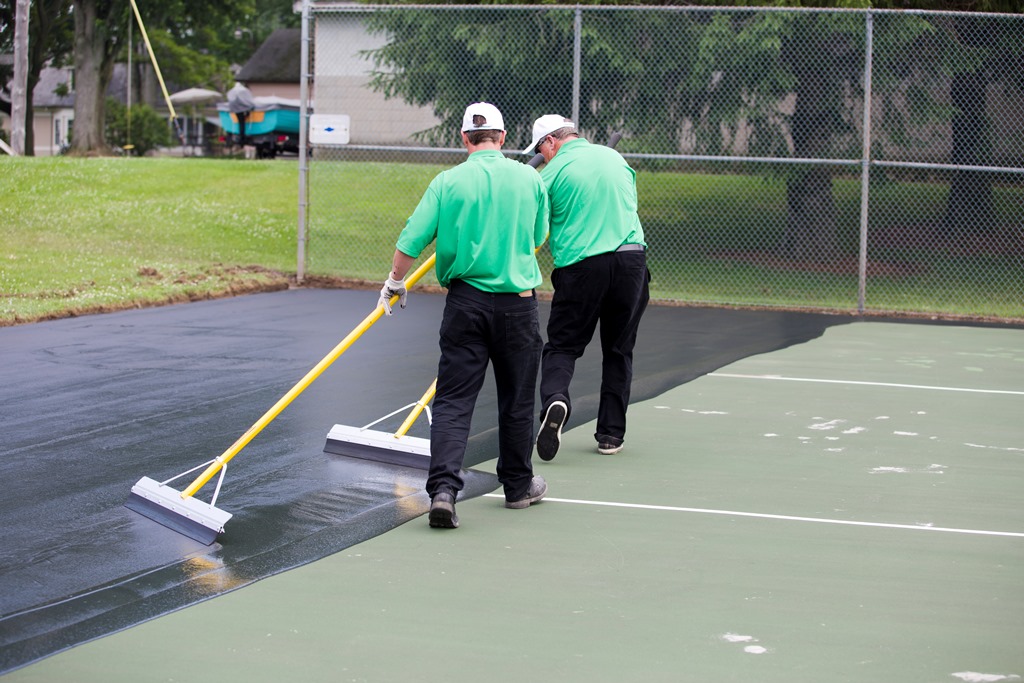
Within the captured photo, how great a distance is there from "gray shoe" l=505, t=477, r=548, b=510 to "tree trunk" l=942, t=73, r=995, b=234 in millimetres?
12411

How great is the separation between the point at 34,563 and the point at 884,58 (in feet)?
46.6

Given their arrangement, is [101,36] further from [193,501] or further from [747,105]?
[193,501]

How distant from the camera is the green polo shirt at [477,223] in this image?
6043 mm

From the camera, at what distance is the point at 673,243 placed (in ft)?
59.5

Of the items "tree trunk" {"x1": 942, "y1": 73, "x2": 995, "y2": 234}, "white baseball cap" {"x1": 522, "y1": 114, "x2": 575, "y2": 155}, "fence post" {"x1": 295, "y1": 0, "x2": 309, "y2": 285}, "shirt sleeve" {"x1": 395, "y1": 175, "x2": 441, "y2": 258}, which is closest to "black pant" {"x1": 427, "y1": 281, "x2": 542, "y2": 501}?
"shirt sleeve" {"x1": 395, "y1": 175, "x2": 441, "y2": 258}

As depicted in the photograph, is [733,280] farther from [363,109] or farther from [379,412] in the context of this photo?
[379,412]

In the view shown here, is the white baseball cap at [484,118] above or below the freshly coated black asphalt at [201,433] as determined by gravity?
above

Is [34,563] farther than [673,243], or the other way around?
[673,243]

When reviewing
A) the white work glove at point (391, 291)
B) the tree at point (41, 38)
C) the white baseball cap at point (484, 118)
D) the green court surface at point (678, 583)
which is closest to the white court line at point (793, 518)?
the green court surface at point (678, 583)

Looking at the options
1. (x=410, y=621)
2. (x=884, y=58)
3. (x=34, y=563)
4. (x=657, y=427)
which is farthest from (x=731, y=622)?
(x=884, y=58)

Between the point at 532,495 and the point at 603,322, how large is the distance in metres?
1.69

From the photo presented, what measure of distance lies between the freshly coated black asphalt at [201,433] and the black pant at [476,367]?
391mm

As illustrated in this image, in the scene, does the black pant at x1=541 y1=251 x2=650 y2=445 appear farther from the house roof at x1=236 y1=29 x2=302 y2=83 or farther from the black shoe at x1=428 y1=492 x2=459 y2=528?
the house roof at x1=236 y1=29 x2=302 y2=83

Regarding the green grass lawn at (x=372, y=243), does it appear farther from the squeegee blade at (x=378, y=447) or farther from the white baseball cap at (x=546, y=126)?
the white baseball cap at (x=546, y=126)
